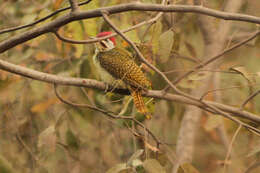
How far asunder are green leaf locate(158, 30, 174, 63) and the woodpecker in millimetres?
208

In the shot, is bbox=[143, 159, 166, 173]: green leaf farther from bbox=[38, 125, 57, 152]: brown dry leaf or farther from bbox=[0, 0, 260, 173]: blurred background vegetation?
bbox=[38, 125, 57, 152]: brown dry leaf

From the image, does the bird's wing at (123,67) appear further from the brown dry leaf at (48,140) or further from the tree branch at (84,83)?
the brown dry leaf at (48,140)

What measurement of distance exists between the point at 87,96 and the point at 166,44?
38.8 inches

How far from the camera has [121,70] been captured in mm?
2281

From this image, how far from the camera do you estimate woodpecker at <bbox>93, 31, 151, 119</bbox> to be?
209cm

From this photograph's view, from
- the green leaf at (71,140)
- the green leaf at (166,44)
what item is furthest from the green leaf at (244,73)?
the green leaf at (71,140)

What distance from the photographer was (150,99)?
2123 mm

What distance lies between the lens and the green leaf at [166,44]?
188cm

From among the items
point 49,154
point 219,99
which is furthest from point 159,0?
point 219,99

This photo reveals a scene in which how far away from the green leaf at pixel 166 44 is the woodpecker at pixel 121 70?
8.2 inches

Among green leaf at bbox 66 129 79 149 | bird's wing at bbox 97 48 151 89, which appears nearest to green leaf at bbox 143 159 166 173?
bird's wing at bbox 97 48 151 89

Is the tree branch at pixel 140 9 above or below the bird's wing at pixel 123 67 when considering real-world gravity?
above

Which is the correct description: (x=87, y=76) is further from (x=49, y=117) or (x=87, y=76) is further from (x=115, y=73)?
(x=49, y=117)

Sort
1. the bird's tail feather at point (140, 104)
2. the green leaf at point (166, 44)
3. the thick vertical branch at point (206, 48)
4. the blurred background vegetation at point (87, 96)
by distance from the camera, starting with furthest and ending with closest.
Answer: the thick vertical branch at point (206, 48), the blurred background vegetation at point (87, 96), the bird's tail feather at point (140, 104), the green leaf at point (166, 44)
